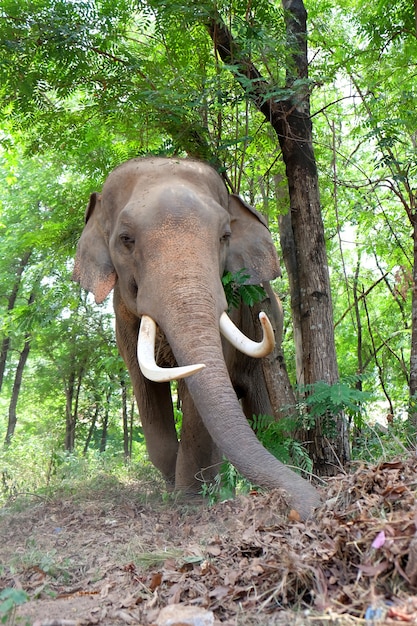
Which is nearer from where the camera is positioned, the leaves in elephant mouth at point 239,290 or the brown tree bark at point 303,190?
the leaves in elephant mouth at point 239,290

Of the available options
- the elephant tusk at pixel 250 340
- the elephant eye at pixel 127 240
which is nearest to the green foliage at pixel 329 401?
the elephant tusk at pixel 250 340

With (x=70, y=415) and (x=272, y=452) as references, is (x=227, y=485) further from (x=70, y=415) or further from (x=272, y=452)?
(x=70, y=415)

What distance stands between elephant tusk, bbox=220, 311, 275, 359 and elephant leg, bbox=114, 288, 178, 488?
2.27 meters

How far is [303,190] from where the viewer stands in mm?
7891

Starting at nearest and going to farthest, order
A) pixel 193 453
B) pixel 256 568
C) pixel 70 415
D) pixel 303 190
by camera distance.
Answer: pixel 256 568
pixel 193 453
pixel 303 190
pixel 70 415

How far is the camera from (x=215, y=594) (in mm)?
3258

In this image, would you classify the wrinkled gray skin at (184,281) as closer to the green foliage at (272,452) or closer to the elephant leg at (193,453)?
the elephant leg at (193,453)

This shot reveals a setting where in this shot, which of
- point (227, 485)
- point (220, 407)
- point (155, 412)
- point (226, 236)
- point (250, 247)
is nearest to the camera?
point (220, 407)

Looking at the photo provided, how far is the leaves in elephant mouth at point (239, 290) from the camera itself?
7328mm

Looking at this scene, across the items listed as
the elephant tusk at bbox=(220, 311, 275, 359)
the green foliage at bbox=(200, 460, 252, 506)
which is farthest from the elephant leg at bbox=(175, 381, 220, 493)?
the elephant tusk at bbox=(220, 311, 275, 359)

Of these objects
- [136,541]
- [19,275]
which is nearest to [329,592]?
[136,541]

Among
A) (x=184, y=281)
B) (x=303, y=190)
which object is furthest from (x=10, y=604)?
(x=303, y=190)

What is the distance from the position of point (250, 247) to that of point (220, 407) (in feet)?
10.3

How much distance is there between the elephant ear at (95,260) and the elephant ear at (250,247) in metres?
1.33
